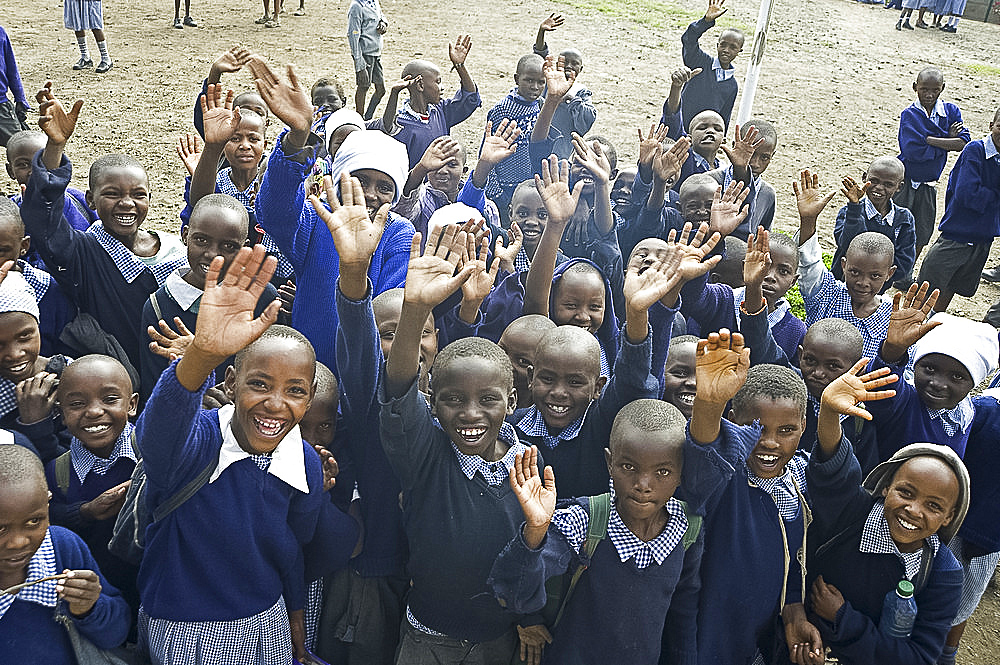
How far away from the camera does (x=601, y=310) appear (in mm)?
3232

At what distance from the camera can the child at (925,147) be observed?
20.0ft

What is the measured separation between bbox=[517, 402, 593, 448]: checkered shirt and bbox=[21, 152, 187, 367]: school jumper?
4.86 ft

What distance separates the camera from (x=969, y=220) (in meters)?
5.65

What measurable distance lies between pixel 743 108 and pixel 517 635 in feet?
16.8

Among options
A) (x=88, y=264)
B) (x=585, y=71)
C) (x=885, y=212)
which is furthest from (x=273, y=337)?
(x=585, y=71)

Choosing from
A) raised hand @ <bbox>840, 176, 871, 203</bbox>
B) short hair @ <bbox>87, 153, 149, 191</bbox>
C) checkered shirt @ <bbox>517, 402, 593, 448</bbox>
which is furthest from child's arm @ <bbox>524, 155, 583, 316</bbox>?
raised hand @ <bbox>840, 176, 871, 203</bbox>

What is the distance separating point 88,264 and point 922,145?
211 inches

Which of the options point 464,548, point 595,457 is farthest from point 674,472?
point 464,548

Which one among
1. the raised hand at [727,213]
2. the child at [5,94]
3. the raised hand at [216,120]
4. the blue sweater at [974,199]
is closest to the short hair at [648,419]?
the raised hand at [727,213]

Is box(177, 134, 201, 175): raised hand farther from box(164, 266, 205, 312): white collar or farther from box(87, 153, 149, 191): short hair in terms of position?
box(164, 266, 205, 312): white collar

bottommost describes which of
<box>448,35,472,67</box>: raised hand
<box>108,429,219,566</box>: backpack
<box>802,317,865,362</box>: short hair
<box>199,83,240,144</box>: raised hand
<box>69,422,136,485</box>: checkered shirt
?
<box>69,422,136,485</box>: checkered shirt

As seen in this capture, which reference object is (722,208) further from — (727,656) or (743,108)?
(743,108)

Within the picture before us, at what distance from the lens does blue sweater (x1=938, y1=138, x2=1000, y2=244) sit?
555 centimetres

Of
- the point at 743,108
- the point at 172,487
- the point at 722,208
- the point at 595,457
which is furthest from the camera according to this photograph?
the point at 743,108
